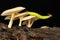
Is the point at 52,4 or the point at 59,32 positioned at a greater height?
the point at 52,4

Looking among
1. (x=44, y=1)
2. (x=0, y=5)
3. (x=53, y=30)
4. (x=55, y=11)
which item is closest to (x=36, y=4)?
(x=44, y=1)

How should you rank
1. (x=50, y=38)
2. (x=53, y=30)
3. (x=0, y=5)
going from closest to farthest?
(x=50, y=38)
(x=53, y=30)
(x=0, y=5)

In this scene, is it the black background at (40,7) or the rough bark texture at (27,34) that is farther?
the black background at (40,7)

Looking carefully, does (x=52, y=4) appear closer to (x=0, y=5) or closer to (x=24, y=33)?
(x=0, y=5)

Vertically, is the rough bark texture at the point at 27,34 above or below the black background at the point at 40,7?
below

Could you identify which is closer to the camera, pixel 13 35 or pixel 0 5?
pixel 13 35
